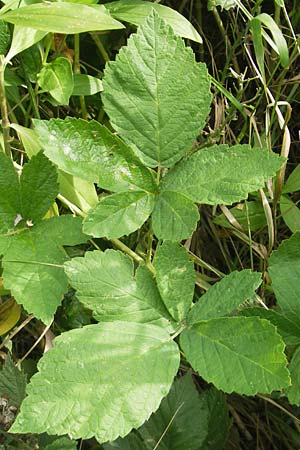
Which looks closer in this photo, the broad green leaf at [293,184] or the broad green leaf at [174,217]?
the broad green leaf at [174,217]

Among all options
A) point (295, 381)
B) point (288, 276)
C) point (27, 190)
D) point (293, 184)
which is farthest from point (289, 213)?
point (27, 190)

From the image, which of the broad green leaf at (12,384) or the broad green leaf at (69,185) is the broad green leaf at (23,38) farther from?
the broad green leaf at (12,384)

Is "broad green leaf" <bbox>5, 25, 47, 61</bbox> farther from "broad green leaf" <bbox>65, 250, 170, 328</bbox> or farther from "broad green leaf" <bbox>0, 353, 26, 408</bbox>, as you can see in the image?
"broad green leaf" <bbox>0, 353, 26, 408</bbox>

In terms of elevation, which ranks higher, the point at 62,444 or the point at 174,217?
the point at 174,217

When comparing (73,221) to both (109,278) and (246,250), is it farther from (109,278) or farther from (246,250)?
(246,250)

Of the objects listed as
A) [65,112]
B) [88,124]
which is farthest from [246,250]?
[88,124]

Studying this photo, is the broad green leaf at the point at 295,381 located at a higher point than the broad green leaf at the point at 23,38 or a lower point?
lower

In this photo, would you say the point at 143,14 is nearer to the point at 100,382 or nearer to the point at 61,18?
the point at 61,18

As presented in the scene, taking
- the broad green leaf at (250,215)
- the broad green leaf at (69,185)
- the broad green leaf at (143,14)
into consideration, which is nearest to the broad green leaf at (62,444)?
the broad green leaf at (69,185)
